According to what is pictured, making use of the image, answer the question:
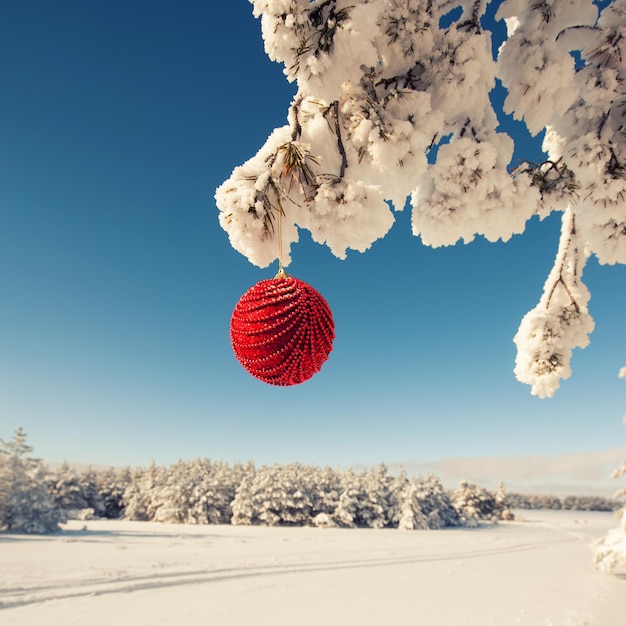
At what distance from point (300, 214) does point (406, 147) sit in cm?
52

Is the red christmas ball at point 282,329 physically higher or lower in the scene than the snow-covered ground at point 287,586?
higher

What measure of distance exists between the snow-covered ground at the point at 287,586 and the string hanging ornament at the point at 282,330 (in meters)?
9.90

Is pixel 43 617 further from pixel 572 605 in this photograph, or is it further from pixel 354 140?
pixel 572 605

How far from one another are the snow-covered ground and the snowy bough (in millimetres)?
10168

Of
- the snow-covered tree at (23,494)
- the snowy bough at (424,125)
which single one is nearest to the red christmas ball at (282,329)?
the snowy bough at (424,125)

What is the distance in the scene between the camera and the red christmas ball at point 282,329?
1508mm

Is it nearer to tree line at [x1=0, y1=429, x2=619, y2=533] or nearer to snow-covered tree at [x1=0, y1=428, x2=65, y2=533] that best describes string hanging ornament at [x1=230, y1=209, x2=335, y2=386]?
snow-covered tree at [x1=0, y1=428, x2=65, y2=533]

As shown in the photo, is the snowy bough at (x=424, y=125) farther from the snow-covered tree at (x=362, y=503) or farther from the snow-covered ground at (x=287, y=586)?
the snow-covered tree at (x=362, y=503)

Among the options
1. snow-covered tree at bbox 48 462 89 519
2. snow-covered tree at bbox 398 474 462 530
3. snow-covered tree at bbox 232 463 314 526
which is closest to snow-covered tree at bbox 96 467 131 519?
snow-covered tree at bbox 48 462 89 519

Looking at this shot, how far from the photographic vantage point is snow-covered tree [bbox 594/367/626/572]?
1304 cm

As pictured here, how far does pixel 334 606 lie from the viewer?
35.1ft

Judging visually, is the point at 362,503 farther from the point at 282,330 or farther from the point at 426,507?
the point at 282,330

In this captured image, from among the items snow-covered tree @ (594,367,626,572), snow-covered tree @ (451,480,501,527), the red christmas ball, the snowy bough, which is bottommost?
snow-covered tree @ (451,480,501,527)

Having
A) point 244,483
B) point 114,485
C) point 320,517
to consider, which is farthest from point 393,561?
point 114,485
